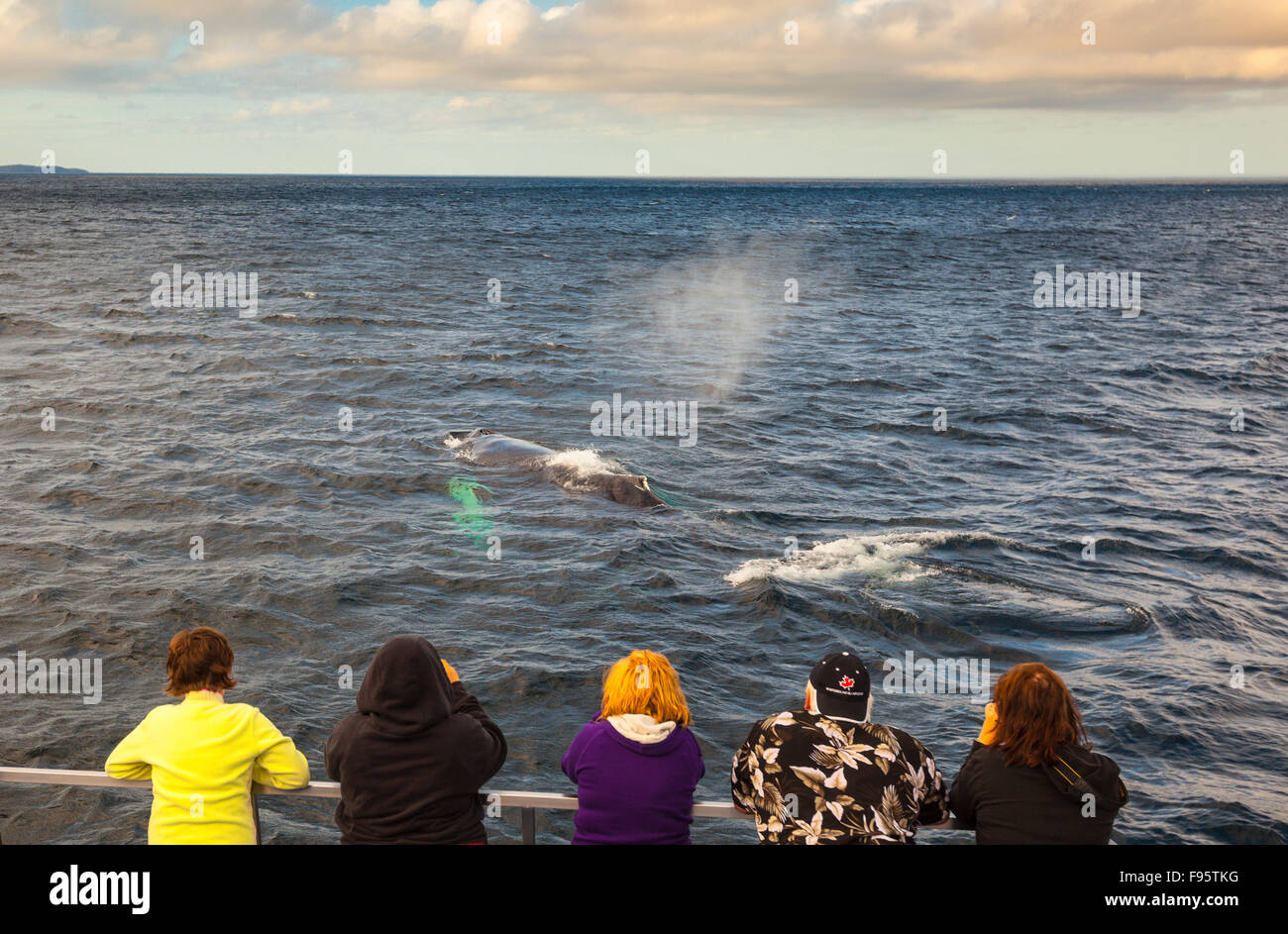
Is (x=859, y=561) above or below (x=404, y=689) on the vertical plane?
below

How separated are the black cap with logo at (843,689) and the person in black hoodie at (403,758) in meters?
1.83

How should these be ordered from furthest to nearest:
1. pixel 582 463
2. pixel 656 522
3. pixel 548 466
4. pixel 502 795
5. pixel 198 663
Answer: pixel 582 463, pixel 548 466, pixel 656 522, pixel 198 663, pixel 502 795

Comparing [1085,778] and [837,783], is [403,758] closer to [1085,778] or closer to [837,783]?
[837,783]

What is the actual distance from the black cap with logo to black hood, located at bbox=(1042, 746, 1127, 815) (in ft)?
3.14

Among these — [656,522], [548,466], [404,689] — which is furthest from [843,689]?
[548,466]

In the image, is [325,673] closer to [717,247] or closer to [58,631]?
[58,631]

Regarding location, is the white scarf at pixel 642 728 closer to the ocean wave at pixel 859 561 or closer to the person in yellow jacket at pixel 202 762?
the person in yellow jacket at pixel 202 762

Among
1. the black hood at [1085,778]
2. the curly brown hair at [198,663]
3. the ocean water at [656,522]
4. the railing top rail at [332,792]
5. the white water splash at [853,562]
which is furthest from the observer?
the white water splash at [853,562]

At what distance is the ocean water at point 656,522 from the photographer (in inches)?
547

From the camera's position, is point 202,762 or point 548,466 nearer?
point 202,762

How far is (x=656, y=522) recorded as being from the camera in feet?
69.1

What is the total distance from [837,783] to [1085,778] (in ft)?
4.03

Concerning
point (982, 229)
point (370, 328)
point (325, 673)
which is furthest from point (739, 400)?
point (982, 229)

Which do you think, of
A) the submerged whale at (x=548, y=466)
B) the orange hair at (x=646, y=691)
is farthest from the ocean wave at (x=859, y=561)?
the orange hair at (x=646, y=691)
